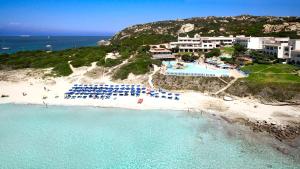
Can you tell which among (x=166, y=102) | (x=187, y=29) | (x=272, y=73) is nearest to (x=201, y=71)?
(x=272, y=73)

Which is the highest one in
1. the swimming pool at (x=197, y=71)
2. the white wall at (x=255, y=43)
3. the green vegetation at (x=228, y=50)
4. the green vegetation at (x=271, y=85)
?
the white wall at (x=255, y=43)

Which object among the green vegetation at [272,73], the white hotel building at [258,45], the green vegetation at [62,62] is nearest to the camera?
Answer: the green vegetation at [272,73]

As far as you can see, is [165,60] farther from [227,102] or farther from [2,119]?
[2,119]

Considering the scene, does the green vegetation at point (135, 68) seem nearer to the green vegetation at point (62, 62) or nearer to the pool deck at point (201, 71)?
the pool deck at point (201, 71)

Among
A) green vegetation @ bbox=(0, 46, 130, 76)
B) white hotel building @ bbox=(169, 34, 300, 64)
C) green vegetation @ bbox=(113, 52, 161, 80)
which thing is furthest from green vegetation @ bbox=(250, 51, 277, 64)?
green vegetation @ bbox=(0, 46, 130, 76)

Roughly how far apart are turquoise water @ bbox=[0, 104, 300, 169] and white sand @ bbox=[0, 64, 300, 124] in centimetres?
295

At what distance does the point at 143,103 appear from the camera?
40594mm

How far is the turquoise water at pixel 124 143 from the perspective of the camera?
83.5 feet

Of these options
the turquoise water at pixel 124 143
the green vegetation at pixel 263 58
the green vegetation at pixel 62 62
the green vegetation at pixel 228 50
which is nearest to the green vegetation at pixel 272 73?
the green vegetation at pixel 263 58

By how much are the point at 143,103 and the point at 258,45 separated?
4356cm

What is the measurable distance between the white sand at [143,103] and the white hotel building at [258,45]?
23.7 m

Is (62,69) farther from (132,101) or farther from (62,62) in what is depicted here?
(132,101)

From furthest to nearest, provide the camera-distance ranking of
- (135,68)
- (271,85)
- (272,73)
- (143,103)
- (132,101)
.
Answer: (135,68) < (272,73) < (271,85) < (132,101) < (143,103)

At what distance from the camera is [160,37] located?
10162 centimetres
